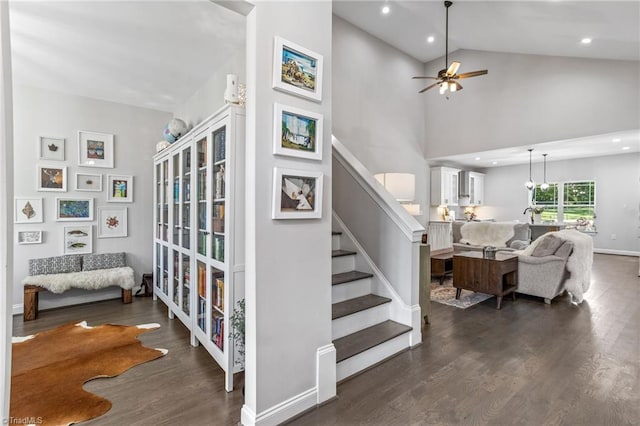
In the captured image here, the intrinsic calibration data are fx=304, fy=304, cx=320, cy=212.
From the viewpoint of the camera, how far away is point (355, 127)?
5594 mm

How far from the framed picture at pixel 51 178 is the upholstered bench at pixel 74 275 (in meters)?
0.93

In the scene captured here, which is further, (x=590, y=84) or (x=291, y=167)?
(x=590, y=84)

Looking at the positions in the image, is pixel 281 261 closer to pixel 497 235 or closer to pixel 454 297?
pixel 454 297

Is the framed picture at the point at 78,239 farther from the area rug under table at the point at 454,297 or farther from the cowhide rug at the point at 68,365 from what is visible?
the area rug under table at the point at 454,297

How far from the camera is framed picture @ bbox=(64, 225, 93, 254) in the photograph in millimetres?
4152

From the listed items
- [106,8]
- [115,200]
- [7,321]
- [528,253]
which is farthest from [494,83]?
[7,321]

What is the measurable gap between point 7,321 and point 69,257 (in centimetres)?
388

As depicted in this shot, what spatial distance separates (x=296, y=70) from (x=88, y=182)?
4024 mm

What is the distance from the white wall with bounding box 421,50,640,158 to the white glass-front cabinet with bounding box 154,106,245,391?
605 cm

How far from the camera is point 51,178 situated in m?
4.05

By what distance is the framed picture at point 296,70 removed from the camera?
1.76m

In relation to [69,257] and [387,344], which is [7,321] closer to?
[387,344]

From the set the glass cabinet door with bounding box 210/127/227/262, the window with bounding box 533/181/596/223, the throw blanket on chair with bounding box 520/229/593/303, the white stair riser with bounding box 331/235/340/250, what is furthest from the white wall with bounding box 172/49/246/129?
the window with bounding box 533/181/596/223

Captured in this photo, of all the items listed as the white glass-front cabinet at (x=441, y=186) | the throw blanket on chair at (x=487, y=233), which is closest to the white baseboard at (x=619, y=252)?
the throw blanket on chair at (x=487, y=233)
